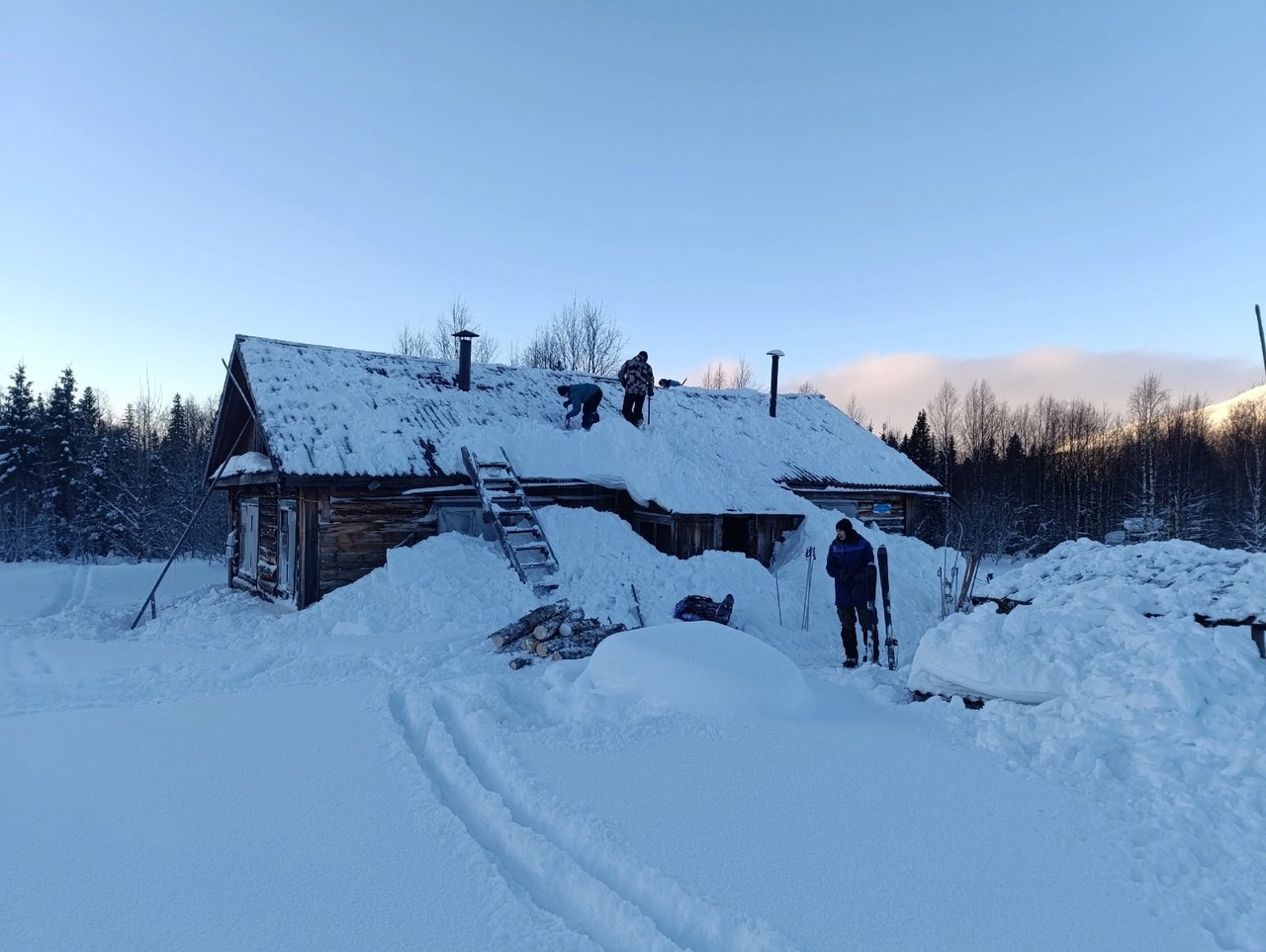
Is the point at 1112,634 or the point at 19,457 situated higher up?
the point at 19,457

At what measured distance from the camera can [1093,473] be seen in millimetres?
40938

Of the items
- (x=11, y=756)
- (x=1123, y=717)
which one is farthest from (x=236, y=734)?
(x=1123, y=717)

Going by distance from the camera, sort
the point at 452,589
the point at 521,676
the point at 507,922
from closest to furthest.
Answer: the point at 507,922
the point at 521,676
the point at 452,589

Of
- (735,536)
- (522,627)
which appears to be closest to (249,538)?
(522,627)

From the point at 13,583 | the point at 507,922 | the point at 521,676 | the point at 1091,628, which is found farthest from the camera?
the point at 13,583

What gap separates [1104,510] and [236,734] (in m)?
41.5

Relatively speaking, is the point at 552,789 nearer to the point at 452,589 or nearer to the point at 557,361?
the point at 452,589

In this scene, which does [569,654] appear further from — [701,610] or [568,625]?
[701,610]

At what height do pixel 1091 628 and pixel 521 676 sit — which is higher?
pixel 1091 628

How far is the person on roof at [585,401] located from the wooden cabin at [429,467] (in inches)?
21.0

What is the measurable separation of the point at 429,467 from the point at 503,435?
186cm

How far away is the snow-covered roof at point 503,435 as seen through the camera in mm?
12617

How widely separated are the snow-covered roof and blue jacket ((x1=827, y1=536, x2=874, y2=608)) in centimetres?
457

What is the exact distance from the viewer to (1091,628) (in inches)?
241
